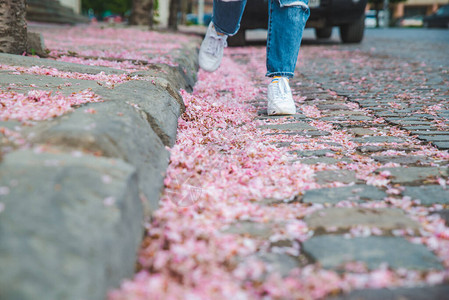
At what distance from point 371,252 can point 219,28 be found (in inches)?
102

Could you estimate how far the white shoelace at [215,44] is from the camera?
3.62 metres

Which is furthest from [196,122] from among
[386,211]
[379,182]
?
[386,211]

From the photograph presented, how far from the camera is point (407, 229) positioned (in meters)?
1.47

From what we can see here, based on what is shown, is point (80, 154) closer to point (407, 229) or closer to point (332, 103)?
point (407, 229)

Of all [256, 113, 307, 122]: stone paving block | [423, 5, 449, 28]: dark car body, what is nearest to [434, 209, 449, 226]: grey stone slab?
[256, 113, 307, 122]: stone paving block

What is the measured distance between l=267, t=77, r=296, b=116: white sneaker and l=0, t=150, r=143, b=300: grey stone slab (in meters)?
2.06

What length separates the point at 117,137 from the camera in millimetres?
1528

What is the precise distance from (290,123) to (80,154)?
6.50 ft

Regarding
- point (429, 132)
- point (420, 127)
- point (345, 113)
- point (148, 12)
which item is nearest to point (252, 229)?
point (429, 132)

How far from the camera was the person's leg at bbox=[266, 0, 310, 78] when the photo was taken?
3023 mm

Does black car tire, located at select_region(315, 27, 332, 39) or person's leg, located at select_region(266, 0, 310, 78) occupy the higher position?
black car tire, located at select_region(315, 27, 332, 39)

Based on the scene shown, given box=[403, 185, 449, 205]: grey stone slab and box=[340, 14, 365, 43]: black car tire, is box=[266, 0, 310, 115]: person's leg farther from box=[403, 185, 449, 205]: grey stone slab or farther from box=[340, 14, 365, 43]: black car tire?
box=[340, 14, 365, 43]: black car tire

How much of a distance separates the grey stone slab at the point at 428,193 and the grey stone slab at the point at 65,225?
1.15 metres

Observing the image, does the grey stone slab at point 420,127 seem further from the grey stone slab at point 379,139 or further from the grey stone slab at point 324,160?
the grey stone slab at point 324,160
